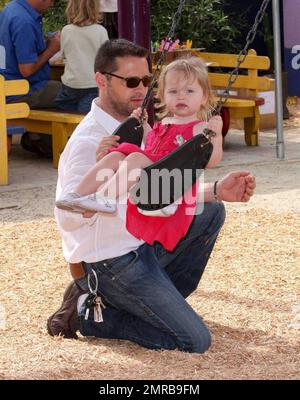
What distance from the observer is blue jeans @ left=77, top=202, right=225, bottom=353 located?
4.25 m

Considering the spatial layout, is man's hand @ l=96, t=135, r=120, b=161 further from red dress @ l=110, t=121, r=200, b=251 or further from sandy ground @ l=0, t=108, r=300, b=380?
sandy ground @ l=0, t=108, r=300, b=380

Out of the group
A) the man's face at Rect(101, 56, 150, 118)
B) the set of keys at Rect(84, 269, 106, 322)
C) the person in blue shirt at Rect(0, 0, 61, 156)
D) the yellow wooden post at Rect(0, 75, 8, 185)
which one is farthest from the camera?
the person in blue shirt at Rect(0, 0, 61, 156)

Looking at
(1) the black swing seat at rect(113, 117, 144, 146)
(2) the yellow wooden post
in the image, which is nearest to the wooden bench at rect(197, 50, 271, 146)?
(2) the yellow wooden post

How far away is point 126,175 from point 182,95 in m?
0.46

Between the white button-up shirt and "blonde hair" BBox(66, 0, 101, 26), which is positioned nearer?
the white button-up shirt

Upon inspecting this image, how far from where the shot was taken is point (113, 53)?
4.49 m

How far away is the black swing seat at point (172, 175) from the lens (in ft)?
12.7

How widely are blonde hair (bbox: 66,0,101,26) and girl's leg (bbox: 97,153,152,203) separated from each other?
16.0ft

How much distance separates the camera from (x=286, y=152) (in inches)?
367

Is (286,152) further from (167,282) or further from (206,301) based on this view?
(167,282)

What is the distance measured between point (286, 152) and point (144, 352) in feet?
17.3

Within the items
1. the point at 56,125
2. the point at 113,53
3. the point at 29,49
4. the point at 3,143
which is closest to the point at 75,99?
the point at 56,125

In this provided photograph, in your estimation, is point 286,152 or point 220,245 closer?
point 220,245
